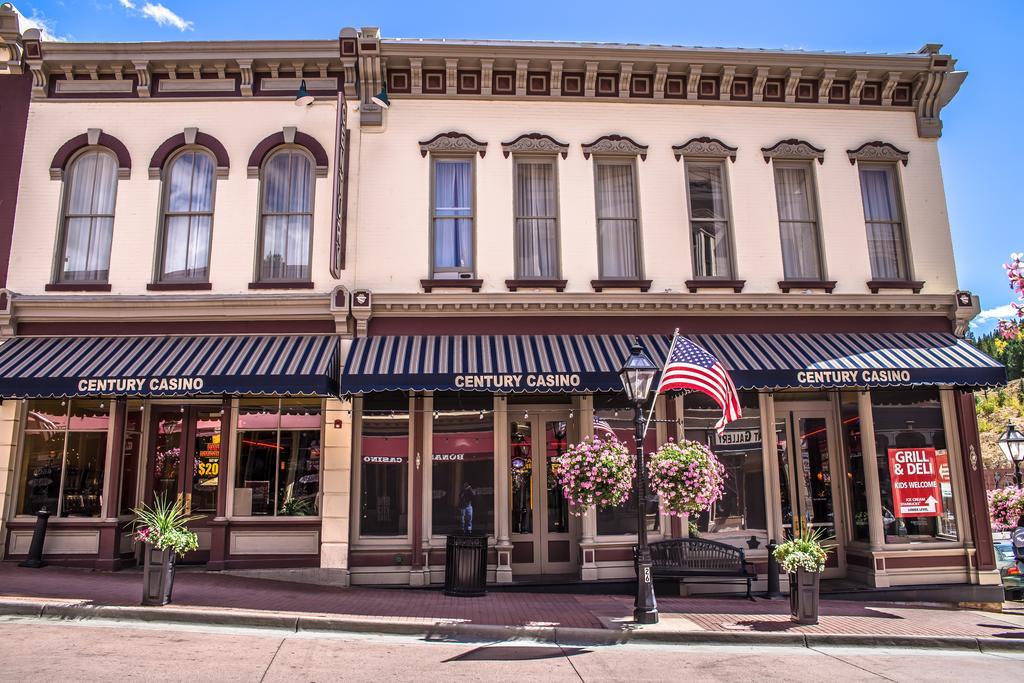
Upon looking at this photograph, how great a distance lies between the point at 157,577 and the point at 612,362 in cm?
732

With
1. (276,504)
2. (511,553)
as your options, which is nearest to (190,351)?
(276,504)

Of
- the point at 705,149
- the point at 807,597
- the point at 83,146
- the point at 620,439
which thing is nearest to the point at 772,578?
the point at 807,597

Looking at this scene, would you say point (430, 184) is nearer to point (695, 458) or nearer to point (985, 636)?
point (695, 458)

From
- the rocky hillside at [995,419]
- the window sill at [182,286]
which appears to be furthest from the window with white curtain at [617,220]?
the rocky hillside at [995,419]

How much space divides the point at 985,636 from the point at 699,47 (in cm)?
1085

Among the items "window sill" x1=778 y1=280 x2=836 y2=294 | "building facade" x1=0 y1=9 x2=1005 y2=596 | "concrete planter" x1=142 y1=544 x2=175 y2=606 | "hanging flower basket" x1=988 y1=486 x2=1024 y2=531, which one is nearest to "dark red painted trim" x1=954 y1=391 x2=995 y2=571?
"building facade" x1=0 y1=9 x2=1005 y2=596

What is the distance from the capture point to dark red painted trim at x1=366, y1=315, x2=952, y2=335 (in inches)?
497

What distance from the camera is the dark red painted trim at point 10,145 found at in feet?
42.3

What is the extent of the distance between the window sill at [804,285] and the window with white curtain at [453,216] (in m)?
5.81

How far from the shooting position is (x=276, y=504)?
12375 mm

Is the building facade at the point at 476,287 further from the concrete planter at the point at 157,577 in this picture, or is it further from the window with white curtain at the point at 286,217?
the concrete planter at the point at 157,577

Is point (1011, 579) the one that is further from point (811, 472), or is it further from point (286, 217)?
point (286, 217)

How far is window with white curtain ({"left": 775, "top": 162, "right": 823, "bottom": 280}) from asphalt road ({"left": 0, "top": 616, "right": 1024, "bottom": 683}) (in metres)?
7.06

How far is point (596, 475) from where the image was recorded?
10.3 m
